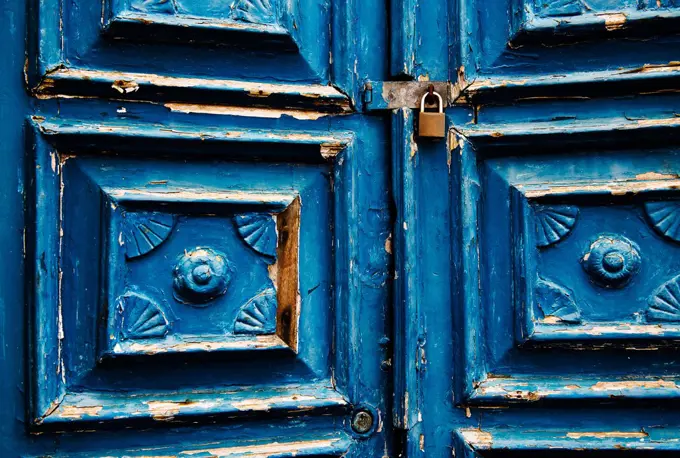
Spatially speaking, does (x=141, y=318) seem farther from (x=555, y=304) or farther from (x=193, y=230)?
(x=555, y=304)

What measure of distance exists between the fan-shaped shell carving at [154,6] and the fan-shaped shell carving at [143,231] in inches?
10.6

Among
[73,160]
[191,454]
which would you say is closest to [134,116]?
[73,160]

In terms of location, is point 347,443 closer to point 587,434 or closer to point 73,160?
point 587,434

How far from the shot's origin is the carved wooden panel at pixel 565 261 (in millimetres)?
949

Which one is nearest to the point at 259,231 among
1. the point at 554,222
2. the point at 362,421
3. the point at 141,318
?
the point at 141,318

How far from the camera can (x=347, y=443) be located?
0.95 metres

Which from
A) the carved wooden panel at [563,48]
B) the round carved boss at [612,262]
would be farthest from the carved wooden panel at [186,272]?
the round carved boss at [612,262]

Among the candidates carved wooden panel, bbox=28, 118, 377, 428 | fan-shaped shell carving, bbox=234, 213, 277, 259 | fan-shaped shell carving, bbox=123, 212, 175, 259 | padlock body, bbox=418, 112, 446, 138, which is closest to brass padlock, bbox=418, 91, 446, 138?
padlock body, bbox=418, 112, 446, 138

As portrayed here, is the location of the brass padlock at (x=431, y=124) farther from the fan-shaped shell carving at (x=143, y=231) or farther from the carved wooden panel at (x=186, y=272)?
the fan-shaped shell carving at (x=143, y=231)

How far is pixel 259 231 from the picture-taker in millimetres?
952

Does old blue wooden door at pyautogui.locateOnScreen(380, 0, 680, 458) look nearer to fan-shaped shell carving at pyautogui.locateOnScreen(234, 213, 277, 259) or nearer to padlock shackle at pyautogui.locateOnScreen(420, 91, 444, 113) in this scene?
padlock shackle at pyautogui.locateOnScreen(420, 91, 444, 113)

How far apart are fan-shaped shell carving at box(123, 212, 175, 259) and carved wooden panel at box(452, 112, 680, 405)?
402 millimetres

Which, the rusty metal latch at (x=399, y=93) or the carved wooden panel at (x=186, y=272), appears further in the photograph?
the rusty metal latch at (x=399, y=93)

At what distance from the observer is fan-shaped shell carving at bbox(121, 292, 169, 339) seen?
2.95 ft
